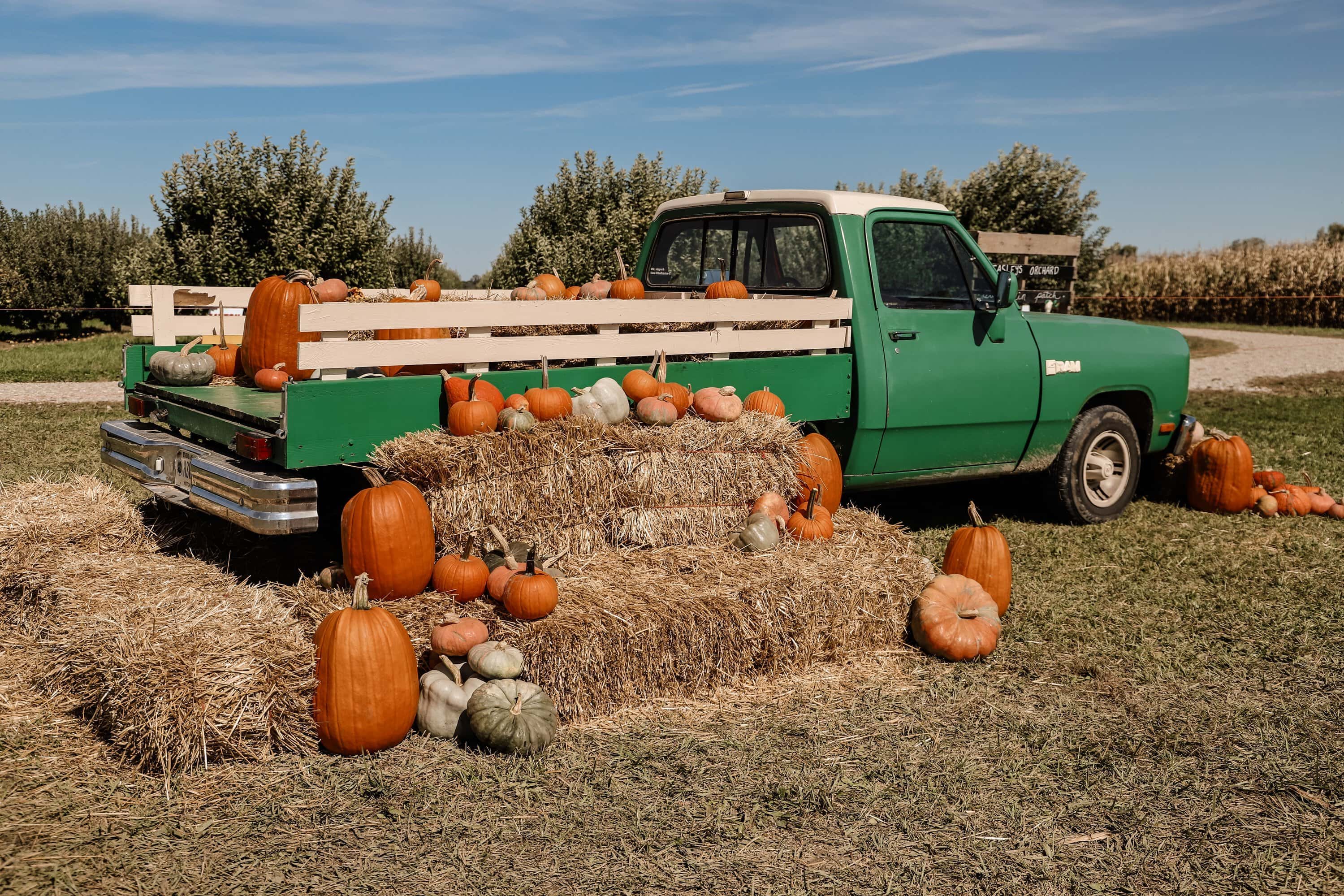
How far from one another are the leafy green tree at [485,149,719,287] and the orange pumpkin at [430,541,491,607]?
13.3m

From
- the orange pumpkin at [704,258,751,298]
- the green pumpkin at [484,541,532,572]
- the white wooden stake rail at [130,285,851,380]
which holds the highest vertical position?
the orange pumpkin at [704,258,751,298]

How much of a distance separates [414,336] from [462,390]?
0.83m

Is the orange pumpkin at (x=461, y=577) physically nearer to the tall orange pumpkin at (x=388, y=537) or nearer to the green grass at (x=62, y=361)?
the tall orange pumpkin at (x=388, y=537)

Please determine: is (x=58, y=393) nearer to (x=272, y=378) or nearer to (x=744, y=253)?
(x=272, y=378)

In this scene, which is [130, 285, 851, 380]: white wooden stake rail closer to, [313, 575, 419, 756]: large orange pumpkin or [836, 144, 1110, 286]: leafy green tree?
[313, 575, 419, 756]: large orange pumpkin

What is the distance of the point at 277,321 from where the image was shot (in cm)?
549

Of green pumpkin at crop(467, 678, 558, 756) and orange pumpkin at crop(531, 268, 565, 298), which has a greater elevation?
orange pumpkin at crop(531, 268, 565, 298)

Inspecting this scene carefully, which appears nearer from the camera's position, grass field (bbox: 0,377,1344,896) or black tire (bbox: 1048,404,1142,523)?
grass field (bbox: 0,377,1344,896)

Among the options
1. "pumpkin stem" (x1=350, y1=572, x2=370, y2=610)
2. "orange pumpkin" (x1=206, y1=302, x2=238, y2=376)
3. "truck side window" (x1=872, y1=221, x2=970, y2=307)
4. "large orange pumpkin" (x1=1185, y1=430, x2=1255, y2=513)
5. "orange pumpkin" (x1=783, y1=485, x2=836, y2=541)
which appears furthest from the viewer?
"large orange pumpkin" (x1=1185, y1=430, x2=1255, y2=513)

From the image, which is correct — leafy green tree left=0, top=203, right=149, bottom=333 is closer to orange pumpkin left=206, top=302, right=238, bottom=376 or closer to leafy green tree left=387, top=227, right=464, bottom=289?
leafy green tree left=387, top=227, right=464, bottom=289

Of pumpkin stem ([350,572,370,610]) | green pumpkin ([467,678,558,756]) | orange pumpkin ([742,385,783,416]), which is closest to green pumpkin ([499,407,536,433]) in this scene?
pumpkin stem ([350,572,370,610])

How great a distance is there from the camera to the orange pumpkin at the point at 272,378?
549 cm

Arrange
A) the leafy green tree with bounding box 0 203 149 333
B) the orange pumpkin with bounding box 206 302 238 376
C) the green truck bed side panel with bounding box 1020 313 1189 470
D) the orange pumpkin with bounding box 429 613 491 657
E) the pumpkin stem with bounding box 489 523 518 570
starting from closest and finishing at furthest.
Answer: the orange pumpkin with bounding box 429 613 491 657
the pumpkin stem with bounding box 489 523 518 570
the orange pumpkin with bounding box 206 302 238 376
the green truck bed side panel with bounding box 1020 313 1189 470
the leafy green tree with bounding box 0 203 149 333

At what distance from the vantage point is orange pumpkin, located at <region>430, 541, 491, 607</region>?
4617 mm
